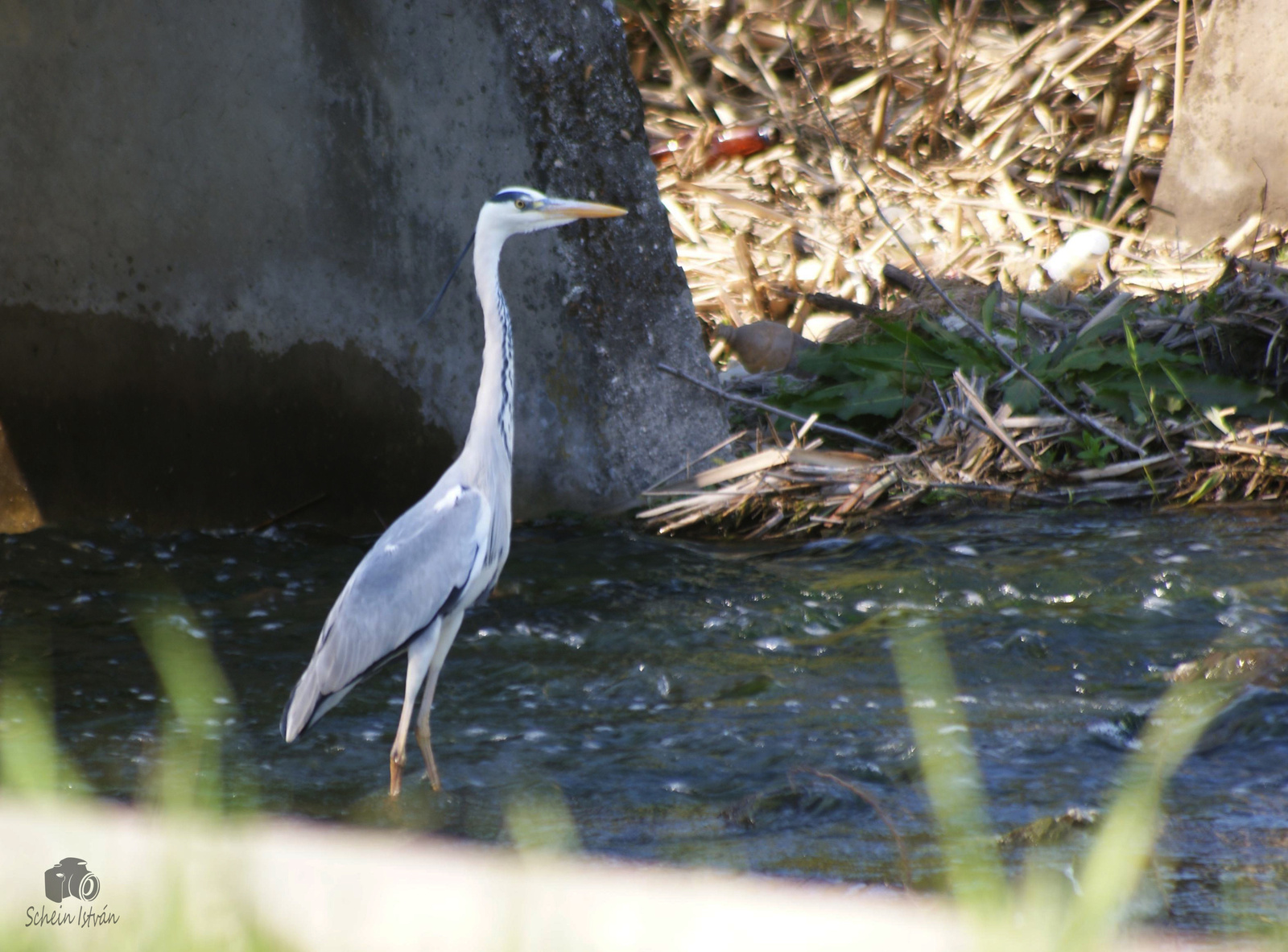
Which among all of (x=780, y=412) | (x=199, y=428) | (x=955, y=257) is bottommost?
(x=780, y=412)

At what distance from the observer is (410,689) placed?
3.64 meters

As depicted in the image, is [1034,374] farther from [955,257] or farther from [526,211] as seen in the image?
[526,211]

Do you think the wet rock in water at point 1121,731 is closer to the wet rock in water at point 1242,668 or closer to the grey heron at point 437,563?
the wet rock in water at point 1242,668

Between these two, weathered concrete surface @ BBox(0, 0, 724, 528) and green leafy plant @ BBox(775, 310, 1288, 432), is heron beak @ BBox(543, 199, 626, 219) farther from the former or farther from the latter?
green leafy plant @ BBox(775, 310, 1288, 432)

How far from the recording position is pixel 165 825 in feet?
6.17

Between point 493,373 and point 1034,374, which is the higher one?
point 493,373

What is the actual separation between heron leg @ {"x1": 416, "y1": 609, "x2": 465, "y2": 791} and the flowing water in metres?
0.08

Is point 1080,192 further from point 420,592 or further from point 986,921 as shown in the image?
point 986,921

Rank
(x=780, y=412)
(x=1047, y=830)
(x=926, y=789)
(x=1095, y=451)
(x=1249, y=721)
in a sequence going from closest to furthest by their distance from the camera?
(x=1047, y=830)
(x=926, y=789)
(x=1249, y=721)
(x=1095, y=451)
(x=780, y=412)

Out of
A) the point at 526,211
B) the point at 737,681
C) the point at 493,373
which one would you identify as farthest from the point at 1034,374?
the point at 493,373

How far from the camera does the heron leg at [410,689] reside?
346cm

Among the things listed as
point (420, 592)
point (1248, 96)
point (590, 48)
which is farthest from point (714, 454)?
point (1248, 96)

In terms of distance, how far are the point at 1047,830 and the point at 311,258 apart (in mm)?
4000

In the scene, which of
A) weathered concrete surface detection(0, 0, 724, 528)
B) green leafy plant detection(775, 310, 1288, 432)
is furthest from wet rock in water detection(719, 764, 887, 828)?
green leafy plant detection(775, 310, 1288, 432)
